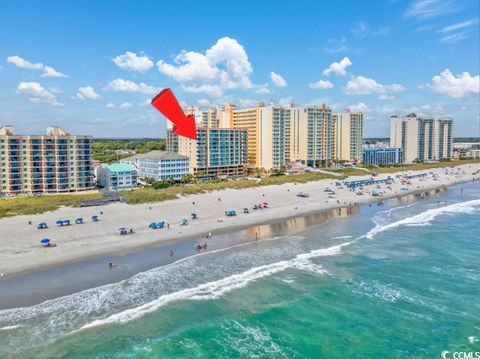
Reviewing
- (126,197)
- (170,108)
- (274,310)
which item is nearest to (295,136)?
(126,197)

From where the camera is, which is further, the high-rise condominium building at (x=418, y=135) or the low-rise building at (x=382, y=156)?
the high-rise condominium building at (x=418, y=135)

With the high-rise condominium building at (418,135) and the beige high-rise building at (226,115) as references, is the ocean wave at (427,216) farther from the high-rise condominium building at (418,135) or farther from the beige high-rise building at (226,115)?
the high-rise condominium building at (418,135)

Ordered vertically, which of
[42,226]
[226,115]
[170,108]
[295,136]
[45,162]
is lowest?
[42,226]

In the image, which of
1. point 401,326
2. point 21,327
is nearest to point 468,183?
point 401,326

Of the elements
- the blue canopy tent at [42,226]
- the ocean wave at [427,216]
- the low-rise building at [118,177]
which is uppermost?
the low-rise building at [118,177]

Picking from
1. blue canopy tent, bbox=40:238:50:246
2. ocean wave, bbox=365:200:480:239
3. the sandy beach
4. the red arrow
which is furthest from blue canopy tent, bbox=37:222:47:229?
the red arrow

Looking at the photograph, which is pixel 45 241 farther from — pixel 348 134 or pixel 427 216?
pixel 348 134

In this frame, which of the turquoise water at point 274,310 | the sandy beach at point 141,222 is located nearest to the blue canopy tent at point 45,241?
the sandy beach at point 141,222
